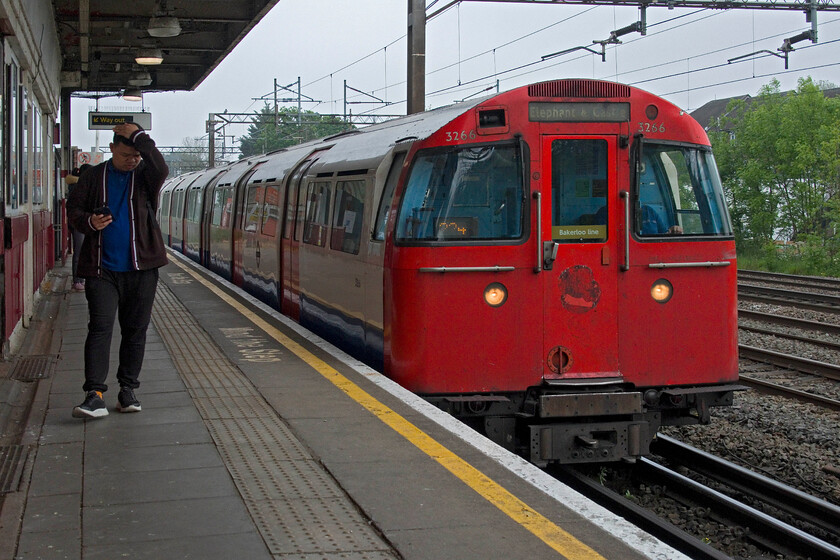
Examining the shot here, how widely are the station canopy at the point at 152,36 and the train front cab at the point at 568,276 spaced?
7.24 metres

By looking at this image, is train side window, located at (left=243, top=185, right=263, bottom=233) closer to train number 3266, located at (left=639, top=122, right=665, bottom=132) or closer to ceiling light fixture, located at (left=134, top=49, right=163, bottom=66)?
ceiling light fixture, located at (left=134, top=49, right=163, bottom=66)

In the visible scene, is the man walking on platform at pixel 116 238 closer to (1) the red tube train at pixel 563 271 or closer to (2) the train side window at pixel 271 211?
(1) the red tube train at pixel 563 271

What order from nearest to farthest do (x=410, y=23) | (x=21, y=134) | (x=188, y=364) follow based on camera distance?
(x=188, y=364) < (x=21, y=134) < (x=410, y=23)

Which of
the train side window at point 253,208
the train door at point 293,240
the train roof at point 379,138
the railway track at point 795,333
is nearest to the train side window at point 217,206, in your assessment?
the train side window at point 253,208

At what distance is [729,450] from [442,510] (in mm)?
4614

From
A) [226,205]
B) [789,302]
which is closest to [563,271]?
[226,205]

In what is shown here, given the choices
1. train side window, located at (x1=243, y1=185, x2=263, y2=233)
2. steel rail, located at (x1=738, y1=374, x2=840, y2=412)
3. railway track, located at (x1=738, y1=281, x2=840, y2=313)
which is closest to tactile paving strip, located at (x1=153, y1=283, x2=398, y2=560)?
steel rail, located at (x1=738, y1=374, x2=840, y2=412)

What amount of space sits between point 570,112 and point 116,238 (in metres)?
3.18

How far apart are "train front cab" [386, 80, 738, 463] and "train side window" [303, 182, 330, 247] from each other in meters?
2.96

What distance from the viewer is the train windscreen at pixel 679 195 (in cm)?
700

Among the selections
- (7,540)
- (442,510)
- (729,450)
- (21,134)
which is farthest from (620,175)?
(21,134)

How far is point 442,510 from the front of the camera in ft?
14.4

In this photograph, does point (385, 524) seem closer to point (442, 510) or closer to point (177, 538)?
point (442, 510)

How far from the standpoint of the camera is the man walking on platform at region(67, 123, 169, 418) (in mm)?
Result: 5891
